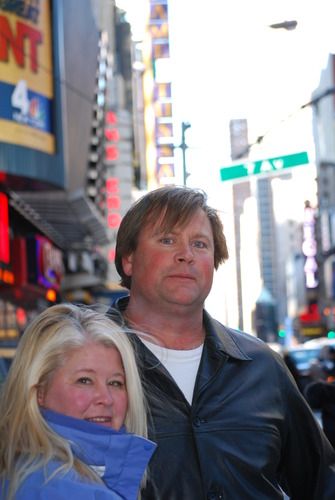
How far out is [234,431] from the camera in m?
4.13

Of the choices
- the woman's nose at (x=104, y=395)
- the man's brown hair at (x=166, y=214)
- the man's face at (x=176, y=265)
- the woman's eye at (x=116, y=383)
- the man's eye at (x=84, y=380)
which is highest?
the man's brown hair at (x=166, y=214)

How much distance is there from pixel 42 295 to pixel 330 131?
246ft

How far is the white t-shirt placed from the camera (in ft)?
13.7

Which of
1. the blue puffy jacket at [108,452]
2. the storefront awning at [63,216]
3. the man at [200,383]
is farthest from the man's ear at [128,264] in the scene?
the storefront awning at [63,216]

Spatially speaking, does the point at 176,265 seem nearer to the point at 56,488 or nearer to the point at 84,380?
the point at 84,380

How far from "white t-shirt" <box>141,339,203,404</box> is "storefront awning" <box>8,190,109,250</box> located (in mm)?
25721

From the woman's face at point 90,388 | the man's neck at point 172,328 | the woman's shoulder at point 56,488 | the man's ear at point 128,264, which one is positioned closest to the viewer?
the woman's shoulder at point 56,488

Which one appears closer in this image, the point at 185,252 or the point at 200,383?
the point at 200,383

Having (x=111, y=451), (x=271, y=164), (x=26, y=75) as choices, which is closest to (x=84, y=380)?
(x=111, y=451)

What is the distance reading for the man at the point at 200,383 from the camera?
4039mm

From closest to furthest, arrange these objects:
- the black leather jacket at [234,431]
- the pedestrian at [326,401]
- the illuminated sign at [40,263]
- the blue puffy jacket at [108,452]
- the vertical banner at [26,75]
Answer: the blue puffy jacket at [108,452] → the black leather jacket at [234,431] → the pedestrian at [326,401] → the vertical banner at [26,75] → the illuminated sign at [40,263]

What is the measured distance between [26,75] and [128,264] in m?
22.3

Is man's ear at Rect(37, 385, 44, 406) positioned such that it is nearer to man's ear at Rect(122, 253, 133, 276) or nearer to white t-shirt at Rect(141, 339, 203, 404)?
white t-shirt at Rect(141, 339, 203, 404)

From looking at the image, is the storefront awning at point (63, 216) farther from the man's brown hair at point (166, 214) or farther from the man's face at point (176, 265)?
the man's face at point (176, 265)
